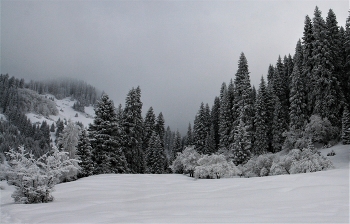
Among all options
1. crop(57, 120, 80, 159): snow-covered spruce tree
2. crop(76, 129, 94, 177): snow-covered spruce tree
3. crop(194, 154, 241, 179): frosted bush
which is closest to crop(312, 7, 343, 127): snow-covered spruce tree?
crop(194, 154, 241, 179): frosted bush

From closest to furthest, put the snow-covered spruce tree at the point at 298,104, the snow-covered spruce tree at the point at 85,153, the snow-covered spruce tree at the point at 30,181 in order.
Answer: the snow-covered spruce tree at the point at 30,181 < the snow-covered spruce tree at the point at 85,153 < the snow-covered spruce tree at the point at 298,104

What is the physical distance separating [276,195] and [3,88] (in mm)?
182048

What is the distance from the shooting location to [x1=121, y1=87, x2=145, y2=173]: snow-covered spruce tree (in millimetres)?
38719

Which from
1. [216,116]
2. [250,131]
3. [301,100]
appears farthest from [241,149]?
[216,116]

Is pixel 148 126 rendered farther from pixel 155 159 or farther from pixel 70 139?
pixel 70 139

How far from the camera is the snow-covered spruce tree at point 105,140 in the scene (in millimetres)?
30688

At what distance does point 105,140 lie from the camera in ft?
102

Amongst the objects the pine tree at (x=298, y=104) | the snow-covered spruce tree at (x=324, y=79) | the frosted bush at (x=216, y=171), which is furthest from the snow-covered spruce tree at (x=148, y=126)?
the frosted bush at (x=216, y=171)

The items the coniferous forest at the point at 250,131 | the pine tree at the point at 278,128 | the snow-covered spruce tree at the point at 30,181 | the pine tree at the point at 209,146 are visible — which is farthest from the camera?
the pine tree at the point at 209,146

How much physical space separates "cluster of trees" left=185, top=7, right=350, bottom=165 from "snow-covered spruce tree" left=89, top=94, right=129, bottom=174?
1647cm

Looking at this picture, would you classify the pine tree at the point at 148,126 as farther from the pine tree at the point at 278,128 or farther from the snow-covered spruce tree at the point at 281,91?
the snow-covered spruce tree at the point at 281,91

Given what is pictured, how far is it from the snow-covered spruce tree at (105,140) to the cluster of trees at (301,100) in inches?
648

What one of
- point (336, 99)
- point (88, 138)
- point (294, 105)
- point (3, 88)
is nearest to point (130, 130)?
point (88, 138)

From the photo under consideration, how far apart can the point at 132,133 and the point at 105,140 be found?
834cm
